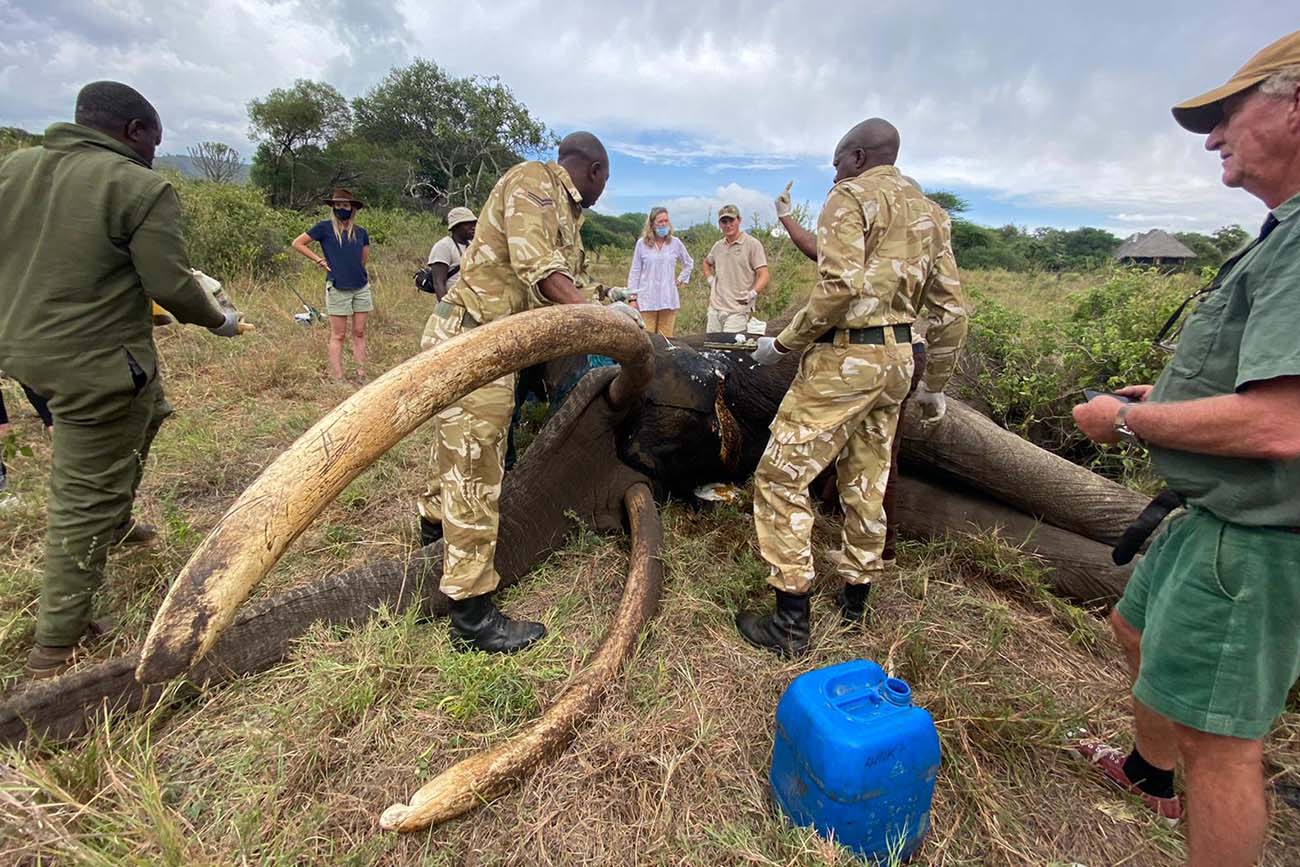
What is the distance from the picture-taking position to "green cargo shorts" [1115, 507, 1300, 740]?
1362mm

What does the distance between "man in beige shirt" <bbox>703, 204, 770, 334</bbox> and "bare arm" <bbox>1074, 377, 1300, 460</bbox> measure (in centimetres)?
487

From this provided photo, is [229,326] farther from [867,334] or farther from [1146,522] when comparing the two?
[1146,522]

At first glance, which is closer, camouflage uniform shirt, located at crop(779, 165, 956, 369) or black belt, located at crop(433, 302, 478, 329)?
camouflage uniform shirt, located at crop(779, 165, 956, 369)

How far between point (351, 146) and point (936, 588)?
33.3 meters

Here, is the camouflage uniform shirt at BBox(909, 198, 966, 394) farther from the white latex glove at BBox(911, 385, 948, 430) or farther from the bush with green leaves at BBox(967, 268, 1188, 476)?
the bush with green leaves at BBox(967, 268, 1188, 476)

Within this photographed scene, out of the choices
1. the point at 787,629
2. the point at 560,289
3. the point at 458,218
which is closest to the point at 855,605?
the point at 787,629

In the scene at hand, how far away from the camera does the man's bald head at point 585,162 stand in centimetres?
249

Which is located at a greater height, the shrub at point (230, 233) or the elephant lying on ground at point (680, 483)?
the shrub at point (230, 233)

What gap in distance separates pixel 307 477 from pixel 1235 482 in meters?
1.99

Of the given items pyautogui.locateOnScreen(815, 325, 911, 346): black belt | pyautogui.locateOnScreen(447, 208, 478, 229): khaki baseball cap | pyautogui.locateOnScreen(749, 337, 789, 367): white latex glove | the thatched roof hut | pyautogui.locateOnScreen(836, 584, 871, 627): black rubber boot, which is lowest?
pyautogui.locateOnScreen(836, 584, 871, 627): black rubber boot

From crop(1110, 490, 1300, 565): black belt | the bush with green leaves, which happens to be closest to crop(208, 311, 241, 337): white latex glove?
crop(1110, 490, 1300, 565): black belt

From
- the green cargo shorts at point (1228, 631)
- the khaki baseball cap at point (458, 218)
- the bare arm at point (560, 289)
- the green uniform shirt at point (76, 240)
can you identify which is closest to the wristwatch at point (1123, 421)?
the green cargo shorts at point (1228, 631)

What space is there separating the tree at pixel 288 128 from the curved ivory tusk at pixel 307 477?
3115 centimetres

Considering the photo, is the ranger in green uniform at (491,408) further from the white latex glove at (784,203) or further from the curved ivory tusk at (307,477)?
the white latex glove at (784,203)
